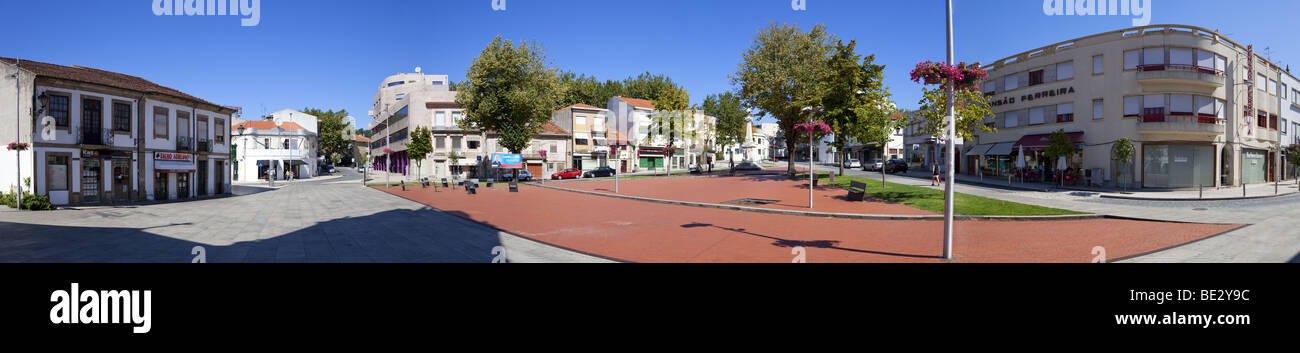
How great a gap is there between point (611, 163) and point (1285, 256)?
56644 mm

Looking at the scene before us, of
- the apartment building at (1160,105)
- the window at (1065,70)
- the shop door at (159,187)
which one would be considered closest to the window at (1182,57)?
the apartment building at (1160,105)

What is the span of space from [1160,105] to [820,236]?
107 ft

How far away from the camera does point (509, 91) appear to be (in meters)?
38.6

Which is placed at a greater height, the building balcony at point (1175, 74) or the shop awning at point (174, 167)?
the building balcony at point (1175, 74)

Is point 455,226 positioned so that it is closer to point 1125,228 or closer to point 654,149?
point 1125,228

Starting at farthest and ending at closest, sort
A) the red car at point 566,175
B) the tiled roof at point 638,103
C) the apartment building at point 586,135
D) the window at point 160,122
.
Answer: the tiled roof at point 638,103 < the apartment building at point 586,135 < the red car at point 566,175 < the window at point 160,122

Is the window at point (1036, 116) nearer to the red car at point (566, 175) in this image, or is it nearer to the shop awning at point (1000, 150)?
the shop awning at point (1000, 150)

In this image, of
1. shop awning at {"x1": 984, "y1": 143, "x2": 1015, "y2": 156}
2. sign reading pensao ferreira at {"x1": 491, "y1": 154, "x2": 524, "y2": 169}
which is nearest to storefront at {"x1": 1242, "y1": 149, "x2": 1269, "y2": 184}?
shop awning at {"x1": 984, "y1": 143, "x2": 1015, "y2": 156}

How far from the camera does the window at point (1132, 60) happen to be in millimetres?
29000

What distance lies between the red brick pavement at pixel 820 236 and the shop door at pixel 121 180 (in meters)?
20.4

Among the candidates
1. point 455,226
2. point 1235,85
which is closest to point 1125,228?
point 455,226

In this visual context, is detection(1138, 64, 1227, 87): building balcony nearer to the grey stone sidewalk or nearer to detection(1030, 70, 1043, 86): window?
detection(1030, 70, 1043, 86): window

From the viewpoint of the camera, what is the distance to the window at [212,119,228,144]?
98.3 ft
